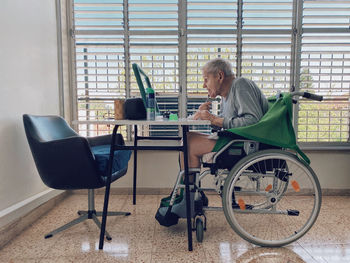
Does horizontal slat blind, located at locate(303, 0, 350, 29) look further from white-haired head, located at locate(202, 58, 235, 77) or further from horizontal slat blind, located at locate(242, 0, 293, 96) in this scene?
white-haired head, located at locate(202, 58, 235, 77)

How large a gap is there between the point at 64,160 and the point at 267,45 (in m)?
2.12

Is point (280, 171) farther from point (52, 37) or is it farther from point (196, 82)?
point (52, 37)

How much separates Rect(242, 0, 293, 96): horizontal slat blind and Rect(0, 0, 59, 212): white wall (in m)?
1.83

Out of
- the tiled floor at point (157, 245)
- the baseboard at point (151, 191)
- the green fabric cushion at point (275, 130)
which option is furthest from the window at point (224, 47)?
the green fabric cushion at point (275, 130)

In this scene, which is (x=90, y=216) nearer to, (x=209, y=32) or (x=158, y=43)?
(x=158, y=43)

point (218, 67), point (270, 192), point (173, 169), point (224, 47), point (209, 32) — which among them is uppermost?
point (209, 32)

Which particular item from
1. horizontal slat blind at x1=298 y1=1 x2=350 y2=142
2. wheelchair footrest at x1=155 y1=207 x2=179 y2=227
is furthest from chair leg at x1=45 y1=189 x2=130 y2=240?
horizontal slat blind at x1=298 y1=1 x2=350 y2=142

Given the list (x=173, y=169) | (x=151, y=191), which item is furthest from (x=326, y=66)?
(x=151, y=191)

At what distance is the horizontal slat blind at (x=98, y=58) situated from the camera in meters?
2.43

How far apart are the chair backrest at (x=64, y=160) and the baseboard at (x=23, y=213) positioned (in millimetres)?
381

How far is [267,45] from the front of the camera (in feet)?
8.02

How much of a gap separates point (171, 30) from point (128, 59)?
1.68 feet

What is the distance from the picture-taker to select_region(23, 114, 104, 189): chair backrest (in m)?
1.42

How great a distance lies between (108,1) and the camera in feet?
7.90
